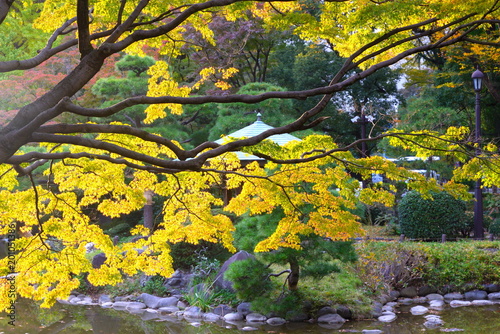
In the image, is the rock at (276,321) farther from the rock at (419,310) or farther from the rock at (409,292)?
the rock at (409,292)

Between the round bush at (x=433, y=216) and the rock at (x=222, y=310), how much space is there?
5162 millimetres

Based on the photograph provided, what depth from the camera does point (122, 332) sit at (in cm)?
771

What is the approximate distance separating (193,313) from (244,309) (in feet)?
2.86

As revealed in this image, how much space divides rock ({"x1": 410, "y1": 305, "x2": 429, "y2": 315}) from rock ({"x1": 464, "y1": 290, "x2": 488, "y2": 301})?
937 mm

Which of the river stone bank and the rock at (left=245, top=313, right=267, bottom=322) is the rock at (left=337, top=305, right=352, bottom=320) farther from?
the rock at (left=245, top=313, right=267, bottom=322)

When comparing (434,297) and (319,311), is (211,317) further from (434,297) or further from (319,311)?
(434,297)

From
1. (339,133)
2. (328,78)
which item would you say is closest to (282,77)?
(328,78)

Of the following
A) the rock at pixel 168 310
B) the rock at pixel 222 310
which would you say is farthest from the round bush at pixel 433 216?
the rock at pixel 168 310

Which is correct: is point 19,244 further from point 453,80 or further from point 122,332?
point 453,80

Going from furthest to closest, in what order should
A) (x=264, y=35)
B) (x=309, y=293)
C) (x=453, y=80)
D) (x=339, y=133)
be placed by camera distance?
(x=339, y=133) → (x=264, y=35) → (x=453, y=80) → (x=309, y=293)

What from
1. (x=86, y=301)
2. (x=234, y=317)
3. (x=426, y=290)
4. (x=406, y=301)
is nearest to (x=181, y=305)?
(x=234, y=317)

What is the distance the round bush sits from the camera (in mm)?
11164

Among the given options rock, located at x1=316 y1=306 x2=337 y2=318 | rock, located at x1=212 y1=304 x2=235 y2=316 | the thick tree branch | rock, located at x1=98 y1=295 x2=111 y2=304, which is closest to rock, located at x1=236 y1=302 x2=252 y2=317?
rock, located at x1=212 y1=304 x2=235 y2=316

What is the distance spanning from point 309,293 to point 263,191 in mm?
2802
